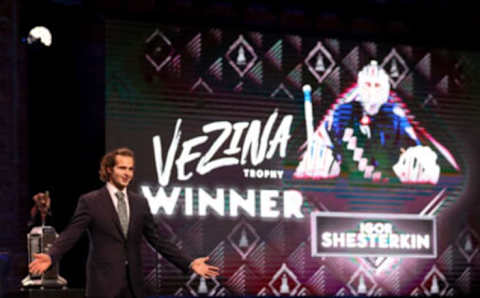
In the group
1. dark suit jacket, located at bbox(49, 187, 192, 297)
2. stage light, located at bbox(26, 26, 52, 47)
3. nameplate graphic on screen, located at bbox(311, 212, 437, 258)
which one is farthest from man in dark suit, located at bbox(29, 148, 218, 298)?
nameplate graphic on screen, located at bbox(311, 212, 437, 258)

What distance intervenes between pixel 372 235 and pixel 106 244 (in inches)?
219

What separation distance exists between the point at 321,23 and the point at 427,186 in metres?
2.51

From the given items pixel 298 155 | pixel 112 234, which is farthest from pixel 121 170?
pixel 298 155

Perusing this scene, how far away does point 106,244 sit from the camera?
517 centimetres

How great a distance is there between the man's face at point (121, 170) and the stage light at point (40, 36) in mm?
3415

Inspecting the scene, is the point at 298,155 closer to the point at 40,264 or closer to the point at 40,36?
the point at 40,36

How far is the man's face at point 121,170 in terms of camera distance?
5.20 m

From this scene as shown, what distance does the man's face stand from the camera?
5.20m

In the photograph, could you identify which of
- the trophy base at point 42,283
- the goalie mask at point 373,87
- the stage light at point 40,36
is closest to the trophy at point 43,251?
the trophy base at point 42,283

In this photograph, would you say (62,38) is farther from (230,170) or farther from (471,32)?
(471,32)

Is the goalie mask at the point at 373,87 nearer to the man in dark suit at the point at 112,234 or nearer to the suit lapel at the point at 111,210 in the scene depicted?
the man in dark suit at the point at 112,234

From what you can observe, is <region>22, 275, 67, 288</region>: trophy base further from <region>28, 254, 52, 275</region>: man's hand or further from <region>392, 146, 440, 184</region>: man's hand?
<region>392, 146, 440, 184</region>: man's hand

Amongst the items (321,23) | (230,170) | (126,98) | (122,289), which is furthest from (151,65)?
(122,289)

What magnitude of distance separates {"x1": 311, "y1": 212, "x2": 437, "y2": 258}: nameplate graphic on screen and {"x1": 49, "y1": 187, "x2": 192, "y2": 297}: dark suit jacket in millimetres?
4804
